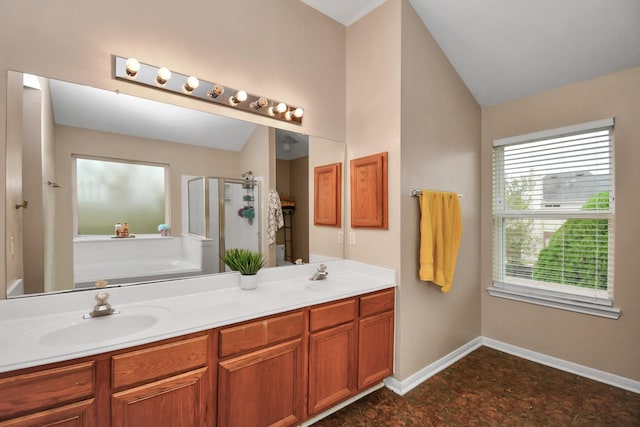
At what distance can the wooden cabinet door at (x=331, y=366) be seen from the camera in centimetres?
177

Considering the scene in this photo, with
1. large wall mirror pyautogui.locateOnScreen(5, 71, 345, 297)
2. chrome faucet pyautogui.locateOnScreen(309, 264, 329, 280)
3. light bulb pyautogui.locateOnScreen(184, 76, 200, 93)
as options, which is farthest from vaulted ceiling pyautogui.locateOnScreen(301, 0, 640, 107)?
chrome faucet pyautogui.locateOnScreen(309, 264, 329, 280)

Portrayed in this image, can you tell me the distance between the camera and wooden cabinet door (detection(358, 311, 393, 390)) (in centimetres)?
205

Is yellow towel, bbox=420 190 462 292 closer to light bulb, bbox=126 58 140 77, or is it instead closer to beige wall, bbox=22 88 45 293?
light bulb, bbox=126 58 140 77

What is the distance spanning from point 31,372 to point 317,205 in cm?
192

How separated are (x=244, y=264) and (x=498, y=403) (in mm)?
2055

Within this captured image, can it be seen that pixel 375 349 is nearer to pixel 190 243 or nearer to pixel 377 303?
pixel 377 303

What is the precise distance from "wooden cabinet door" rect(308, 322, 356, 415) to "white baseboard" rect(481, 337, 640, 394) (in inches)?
72.5

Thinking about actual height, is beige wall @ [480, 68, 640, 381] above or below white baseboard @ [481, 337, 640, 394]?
above

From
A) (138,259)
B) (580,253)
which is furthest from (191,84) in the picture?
(580,253)

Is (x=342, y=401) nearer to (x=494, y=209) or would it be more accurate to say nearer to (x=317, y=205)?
(x=317, y=205)

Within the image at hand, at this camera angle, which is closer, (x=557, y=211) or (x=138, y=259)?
(x=138, y=259)

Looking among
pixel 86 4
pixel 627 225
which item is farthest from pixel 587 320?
pixel 86 4

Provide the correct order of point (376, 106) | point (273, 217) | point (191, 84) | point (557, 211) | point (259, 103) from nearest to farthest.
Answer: point (191, 84)
point (259, 103)
point (273, 217)
point (376, 106)
point (557, 211)

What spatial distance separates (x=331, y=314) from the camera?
6.11 ft
